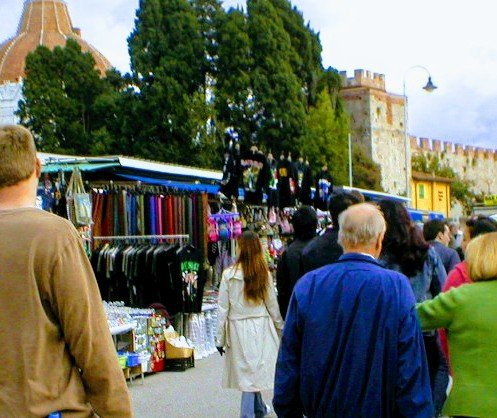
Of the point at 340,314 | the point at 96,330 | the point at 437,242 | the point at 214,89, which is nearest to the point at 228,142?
the point at 437,242

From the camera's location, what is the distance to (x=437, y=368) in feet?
20.7

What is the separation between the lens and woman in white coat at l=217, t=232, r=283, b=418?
28.6 ft

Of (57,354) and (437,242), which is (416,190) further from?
(57,354)

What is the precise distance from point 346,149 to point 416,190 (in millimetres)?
22604

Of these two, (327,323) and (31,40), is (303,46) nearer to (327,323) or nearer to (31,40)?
(327,323)

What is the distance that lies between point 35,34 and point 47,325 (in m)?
88.7

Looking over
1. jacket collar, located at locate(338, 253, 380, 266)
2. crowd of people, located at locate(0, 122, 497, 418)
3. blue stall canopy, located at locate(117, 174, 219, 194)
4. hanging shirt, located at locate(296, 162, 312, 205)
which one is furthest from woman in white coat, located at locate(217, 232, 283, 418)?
hanging shirt, located at locate(296, 162, 312, 205)

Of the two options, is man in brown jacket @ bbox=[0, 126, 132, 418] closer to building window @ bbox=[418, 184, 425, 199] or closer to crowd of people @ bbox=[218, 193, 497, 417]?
crowd of people @ bbox=[218, 193, 497, 417]

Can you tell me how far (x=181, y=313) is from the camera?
13.1 m

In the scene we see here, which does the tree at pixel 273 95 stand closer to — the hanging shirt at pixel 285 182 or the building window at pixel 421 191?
the hanging shirt at pixel 285 182

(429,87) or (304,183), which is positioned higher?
(429,87)

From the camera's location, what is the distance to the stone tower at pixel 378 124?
262ft

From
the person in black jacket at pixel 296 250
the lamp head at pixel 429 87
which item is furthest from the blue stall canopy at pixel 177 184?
the lamp head at pixel 429 87

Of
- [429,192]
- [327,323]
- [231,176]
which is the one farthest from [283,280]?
[429,192]
